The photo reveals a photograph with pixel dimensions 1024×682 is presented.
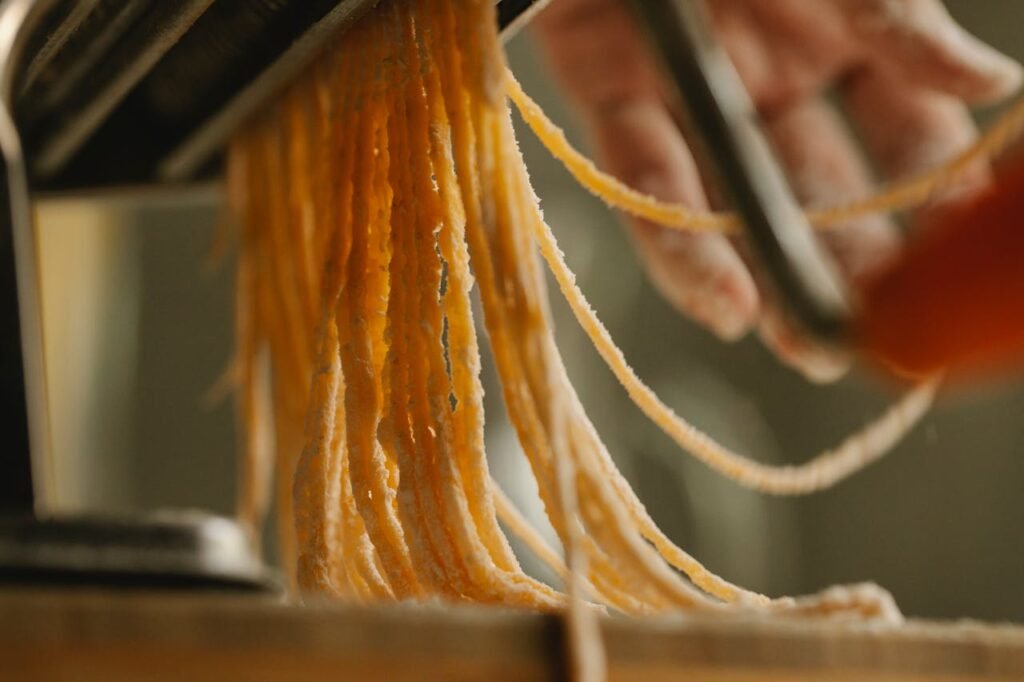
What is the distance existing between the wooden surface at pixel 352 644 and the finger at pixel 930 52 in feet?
1.47

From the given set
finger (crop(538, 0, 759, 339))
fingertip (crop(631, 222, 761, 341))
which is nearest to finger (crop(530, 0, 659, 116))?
finger (crop(538, 0, 759, 339))

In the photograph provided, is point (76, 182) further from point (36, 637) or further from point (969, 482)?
point (969, 482)

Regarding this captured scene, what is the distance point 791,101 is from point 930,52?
12 cm

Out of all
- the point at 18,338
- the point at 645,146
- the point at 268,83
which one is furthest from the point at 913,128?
the point at 18,338

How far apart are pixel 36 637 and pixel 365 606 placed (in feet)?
0.26

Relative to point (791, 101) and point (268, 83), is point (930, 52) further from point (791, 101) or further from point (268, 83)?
point (268, 83)

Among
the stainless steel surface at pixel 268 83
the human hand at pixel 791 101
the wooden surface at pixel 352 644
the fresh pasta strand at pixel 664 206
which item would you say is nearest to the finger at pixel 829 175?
the human hand at pixel 791 101

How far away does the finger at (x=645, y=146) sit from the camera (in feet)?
2.11

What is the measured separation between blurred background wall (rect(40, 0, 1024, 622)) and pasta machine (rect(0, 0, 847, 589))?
34.0 inches

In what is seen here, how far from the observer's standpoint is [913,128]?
27.5 inches

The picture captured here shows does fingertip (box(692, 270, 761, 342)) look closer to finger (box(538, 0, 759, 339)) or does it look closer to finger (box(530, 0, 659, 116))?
finger (box(538, 0, 759, 339))

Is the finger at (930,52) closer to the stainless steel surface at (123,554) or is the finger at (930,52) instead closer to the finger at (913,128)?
the finger at (913,128)

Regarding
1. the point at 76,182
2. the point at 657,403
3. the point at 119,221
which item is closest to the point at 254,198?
the point at 76,182

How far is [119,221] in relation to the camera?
5.29 ft
